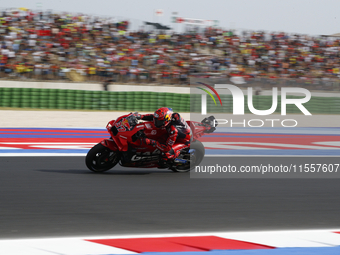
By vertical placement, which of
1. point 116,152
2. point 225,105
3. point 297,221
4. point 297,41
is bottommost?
point 297,221

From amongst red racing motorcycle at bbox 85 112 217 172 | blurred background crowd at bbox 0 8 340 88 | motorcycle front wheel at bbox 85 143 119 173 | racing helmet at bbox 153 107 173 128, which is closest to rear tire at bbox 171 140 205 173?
red racing motorcycle at bbox 85 112 217 172

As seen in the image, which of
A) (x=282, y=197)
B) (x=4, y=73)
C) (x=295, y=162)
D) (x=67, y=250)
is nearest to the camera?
(x=67, y=250)

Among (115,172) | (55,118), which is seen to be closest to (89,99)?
(55,118)

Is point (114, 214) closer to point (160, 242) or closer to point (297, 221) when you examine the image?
point (160, 242)

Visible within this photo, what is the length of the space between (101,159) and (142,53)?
51.5 ft

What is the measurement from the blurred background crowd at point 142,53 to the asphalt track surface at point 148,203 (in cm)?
1353

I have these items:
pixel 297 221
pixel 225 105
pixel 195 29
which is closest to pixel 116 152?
pixel 225 105

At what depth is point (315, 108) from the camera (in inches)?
292

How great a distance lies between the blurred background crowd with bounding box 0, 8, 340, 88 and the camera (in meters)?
20.1

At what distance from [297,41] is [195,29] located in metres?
5.66

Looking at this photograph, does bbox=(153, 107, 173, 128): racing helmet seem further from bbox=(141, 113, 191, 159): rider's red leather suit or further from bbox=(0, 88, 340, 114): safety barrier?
bbox=(0, 88, 340, 114): safety barrier

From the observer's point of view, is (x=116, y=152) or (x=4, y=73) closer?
(x=116, y=152)

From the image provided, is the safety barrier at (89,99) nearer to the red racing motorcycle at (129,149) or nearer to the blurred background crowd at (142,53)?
the blurred background crowd at (142,53)

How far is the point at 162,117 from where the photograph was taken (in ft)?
22.4
